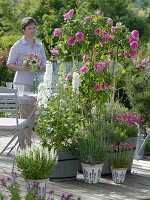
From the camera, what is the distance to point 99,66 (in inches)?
212

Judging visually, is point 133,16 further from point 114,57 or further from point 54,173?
point 54,173

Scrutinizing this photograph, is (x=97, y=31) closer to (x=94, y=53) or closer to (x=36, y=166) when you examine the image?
(x=94, y=53)

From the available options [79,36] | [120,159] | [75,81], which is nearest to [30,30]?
[79,36]

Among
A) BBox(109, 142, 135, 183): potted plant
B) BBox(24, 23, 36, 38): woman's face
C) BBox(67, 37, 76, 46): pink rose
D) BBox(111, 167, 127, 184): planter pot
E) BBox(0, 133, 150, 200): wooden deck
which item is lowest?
BBox(0, 133, 150, 200): wooden deck

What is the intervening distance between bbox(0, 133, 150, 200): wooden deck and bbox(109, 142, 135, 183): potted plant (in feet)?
0.27

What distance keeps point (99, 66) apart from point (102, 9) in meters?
10.7

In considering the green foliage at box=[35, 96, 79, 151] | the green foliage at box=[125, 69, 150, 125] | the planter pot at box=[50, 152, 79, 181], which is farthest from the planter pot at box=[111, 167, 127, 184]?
the green foliage at box=[125, 69, 150, 125]

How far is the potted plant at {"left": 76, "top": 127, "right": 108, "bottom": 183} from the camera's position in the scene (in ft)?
16.5

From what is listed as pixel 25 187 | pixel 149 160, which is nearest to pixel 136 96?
pixel 149 160

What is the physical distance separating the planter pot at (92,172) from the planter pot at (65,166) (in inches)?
5.7

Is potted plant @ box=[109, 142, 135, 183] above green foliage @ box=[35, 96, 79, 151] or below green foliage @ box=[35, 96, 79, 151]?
below

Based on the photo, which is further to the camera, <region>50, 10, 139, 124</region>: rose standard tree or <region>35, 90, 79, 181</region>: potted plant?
<region>50, 10, 139, 124</region>: rose standard tree

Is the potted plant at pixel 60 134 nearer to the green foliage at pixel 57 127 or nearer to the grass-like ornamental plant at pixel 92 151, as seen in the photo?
the green foliage at pixel 57 127

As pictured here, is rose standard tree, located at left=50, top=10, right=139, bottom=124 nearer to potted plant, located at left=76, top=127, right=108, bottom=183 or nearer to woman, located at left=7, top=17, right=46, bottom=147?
potted plant, located at left=76, top=127, right=108, bottom=183
